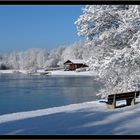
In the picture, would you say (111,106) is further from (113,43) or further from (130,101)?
(113,43)

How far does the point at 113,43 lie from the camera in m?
14.7

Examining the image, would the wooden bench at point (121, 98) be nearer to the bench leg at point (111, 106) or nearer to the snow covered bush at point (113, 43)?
the bench leg at point (111, 106)

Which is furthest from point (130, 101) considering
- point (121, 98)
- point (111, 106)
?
point (111, 106)

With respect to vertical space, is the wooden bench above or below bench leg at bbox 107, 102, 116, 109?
above

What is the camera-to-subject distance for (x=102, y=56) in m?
15.1

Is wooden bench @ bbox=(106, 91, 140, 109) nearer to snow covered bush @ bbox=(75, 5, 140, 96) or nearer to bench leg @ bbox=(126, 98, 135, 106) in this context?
bench leg @ bbox=(126, 98, 135, 106)

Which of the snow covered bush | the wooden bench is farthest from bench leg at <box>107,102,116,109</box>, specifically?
the snow covered bush

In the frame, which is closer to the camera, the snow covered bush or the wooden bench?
the wooden bench

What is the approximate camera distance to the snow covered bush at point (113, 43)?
1296 centimetres

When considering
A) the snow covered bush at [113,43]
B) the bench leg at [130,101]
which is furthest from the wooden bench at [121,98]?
the snow covered bush at [113,43]

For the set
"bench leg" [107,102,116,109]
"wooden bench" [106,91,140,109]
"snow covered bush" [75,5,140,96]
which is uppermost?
"snow covered bush" [75,5,140,96]

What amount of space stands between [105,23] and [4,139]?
10436mm

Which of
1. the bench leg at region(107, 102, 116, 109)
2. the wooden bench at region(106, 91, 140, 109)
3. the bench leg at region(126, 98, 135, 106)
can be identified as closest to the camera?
the bench leg at region(107, 102, 116, 109)

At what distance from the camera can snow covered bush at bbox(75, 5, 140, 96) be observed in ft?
42.5
